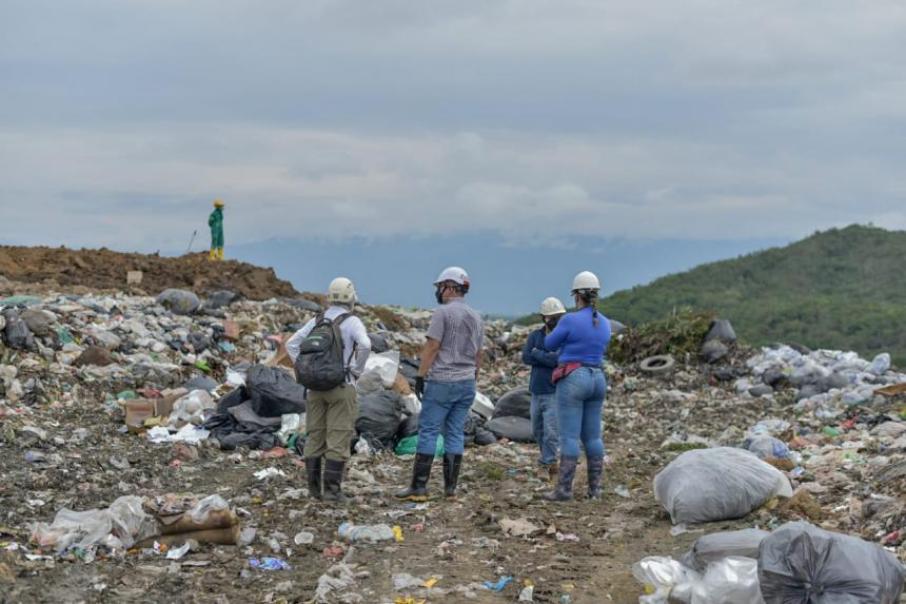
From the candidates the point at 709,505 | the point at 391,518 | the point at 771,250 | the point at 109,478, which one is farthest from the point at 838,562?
the point at 771,250

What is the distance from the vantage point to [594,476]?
781cm

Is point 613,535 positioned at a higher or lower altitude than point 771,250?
lower

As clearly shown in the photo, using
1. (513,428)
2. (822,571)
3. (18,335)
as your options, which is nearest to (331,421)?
(822,571)

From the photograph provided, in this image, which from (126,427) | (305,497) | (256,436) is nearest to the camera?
(305,497)

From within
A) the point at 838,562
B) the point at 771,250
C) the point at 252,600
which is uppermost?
the point at 771,250

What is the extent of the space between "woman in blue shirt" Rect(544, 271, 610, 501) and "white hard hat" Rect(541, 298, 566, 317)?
1076 millimetres

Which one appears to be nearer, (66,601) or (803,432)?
(66,601)

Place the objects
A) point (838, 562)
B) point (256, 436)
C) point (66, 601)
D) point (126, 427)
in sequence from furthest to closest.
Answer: point (126, 427) < point (256, 436) < point (66, 601) < point (838, 562)

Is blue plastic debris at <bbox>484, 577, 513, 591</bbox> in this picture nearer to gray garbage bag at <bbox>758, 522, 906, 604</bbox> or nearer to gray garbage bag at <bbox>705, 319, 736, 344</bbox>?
gray garbage bag at <bbox>758, 522, 906, 604</bbox>

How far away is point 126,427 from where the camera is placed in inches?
414

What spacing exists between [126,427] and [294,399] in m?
1.72

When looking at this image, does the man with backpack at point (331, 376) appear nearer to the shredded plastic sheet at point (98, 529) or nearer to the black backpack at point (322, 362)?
the black backpack at point (322, 362)

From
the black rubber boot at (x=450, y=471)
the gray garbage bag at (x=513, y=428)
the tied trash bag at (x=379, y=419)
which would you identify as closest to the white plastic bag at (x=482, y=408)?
the gray garbage bag at (x=513, y=428)

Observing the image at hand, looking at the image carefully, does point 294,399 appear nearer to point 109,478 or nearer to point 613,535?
point 109,478
